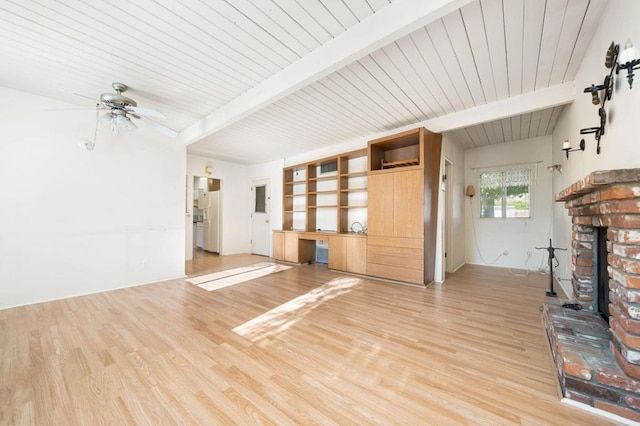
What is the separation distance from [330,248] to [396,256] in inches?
56.8

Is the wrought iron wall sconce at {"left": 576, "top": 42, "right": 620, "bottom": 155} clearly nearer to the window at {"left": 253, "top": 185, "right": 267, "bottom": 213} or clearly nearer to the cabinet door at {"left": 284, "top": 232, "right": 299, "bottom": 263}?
the cabinet door at {"left": 284, "top": 232, "right": 299, "bottom": 263}

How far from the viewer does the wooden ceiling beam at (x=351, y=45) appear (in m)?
1.67

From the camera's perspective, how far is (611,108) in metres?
1.82

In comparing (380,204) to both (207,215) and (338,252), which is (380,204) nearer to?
(338,252)

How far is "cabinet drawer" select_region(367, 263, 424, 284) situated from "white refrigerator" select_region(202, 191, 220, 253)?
464 centimetres

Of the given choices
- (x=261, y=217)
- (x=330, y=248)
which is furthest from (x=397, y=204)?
(x=261, y=217)

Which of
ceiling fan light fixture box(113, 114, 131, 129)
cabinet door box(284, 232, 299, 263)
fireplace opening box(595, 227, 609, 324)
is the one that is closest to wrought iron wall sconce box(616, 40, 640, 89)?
fireplace opening box(595, 227, 609, 324)

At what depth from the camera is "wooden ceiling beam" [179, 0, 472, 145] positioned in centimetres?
167

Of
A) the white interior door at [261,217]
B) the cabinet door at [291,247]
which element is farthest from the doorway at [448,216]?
the white interior door at [261,217]

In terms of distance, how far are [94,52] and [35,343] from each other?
2728mm

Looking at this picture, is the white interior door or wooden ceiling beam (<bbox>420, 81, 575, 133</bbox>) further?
the white interior door

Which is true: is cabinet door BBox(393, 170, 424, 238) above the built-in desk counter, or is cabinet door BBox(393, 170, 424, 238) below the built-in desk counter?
above

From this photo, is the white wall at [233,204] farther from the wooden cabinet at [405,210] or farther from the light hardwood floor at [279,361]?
the wooden cabinet at [405,210]

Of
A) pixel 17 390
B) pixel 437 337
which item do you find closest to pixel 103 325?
pixel 17 390
